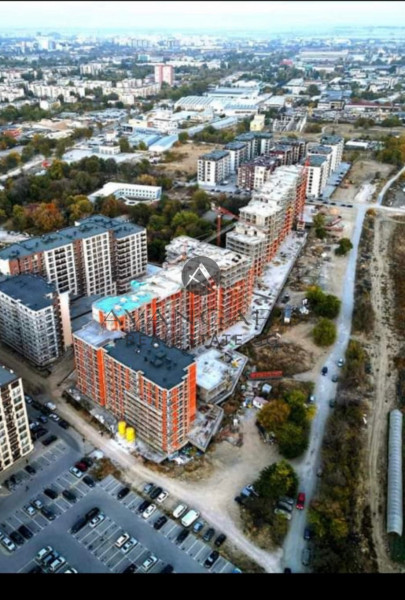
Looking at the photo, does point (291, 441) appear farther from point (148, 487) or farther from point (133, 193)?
point (133, 193)

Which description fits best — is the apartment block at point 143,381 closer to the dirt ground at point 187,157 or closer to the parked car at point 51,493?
the parked car at point 51,493

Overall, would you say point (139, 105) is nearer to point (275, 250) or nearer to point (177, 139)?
point (177, 139)

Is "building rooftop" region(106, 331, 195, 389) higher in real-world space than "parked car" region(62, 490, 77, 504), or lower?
higher

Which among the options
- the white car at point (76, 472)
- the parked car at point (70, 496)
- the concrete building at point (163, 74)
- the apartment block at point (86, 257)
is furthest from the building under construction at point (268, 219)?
the concrete building at point (163, 74)

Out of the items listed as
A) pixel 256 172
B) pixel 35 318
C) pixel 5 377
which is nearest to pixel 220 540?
pixel 5 377

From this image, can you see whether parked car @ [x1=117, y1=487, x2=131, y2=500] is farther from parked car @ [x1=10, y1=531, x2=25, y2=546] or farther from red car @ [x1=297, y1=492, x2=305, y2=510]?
red car @ [x1=297, y1=492, x2=305, y2=510]

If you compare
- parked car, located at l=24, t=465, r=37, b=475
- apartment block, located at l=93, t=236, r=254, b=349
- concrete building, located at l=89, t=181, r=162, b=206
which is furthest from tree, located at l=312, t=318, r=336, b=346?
concrete building, located at l=89, t=181, r=162, b=206

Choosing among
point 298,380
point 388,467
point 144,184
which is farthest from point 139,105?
point 388,467
